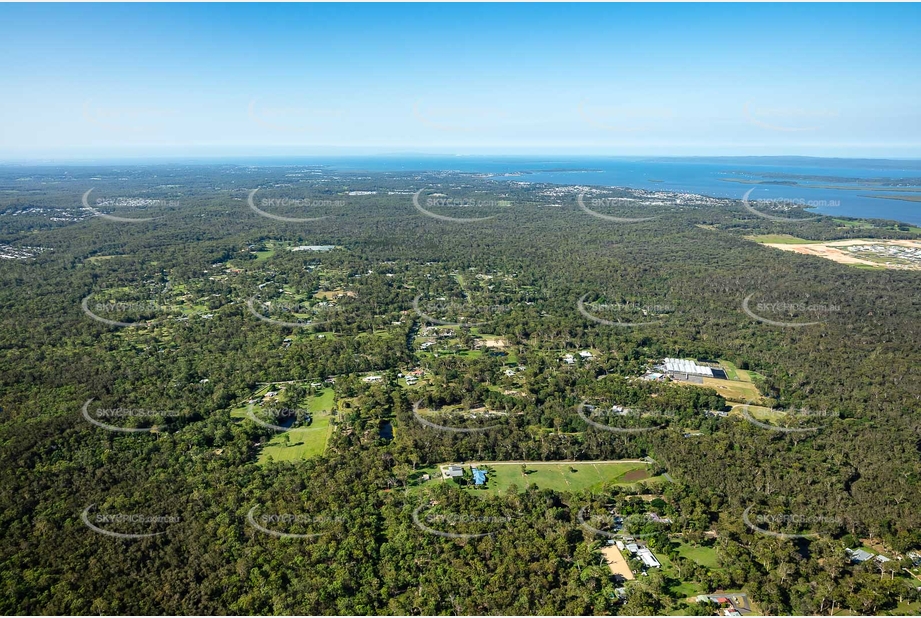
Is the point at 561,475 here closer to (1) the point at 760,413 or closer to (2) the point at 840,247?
(1) the point at 760,413

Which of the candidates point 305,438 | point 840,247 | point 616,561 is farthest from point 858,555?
point 840,247

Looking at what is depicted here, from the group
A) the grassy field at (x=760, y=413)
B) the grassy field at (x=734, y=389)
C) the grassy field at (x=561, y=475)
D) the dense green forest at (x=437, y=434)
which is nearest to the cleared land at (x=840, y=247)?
the dense green forest at (x=437, y=434)

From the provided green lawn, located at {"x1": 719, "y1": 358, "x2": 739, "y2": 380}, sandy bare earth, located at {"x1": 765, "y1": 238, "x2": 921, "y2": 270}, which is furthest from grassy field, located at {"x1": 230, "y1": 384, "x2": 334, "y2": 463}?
sandy bare earth, located at {"x1": 765, "y1": 238, "x2": 921, "y2": 270}

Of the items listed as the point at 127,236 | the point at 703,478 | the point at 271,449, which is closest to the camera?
the point at 703,478

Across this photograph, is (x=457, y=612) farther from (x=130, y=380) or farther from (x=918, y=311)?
(x=918, y=311)

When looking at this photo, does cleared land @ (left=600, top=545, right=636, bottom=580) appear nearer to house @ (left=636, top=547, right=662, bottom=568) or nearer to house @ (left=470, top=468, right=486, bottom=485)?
house @ (left=636, top=547, right=662, bottom=568)

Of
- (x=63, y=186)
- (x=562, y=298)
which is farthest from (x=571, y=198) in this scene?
(x=63, y=186)
